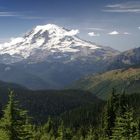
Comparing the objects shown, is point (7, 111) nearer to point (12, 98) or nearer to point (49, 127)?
point (12, 98)

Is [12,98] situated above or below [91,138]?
above

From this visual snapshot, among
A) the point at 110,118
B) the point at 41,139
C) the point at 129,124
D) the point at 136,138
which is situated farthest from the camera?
the point at 41,139

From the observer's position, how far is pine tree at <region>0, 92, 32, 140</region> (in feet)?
70.5

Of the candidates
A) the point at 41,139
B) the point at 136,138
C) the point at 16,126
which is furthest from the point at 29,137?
the point at 41,139

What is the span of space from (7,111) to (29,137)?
2.13 m

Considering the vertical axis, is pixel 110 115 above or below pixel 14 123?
below

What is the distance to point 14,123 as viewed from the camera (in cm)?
2148

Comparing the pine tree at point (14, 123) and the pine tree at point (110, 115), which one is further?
the pine tree at point (110, 115)

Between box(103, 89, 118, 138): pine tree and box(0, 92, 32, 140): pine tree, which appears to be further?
box(103, 89, 118, 138): pine tree

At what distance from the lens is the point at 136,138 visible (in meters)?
30.8

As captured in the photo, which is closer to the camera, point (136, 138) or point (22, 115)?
point (22, 115)

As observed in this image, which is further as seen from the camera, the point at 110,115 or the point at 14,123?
the point at 110,115

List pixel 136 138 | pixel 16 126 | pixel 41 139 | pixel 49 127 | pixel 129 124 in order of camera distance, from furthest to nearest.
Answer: pixel 49 127 → pixel 41 139 → pixel 136 138 → pixel 129 124 → pixel 16 126

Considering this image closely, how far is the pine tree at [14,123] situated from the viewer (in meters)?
21.5
